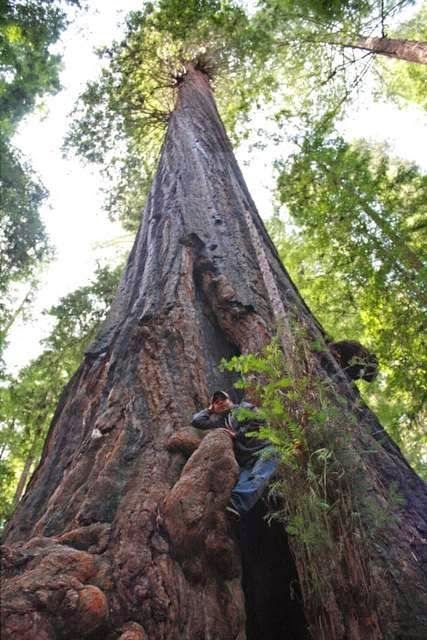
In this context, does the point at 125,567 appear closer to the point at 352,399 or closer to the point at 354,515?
the point at 354,515

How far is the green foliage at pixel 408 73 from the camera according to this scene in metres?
11.7

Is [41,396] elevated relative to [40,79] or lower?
lower

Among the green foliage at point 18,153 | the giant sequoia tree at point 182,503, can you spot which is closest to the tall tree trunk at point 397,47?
the giant sequoia tree at point 182,503

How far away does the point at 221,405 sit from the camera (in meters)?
3.11

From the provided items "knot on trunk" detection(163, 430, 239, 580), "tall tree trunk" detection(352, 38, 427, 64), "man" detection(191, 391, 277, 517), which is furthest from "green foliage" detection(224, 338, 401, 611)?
"tall tree trunk" detection(352, 38, 427, 64)

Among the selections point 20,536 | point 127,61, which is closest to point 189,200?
point 20,536

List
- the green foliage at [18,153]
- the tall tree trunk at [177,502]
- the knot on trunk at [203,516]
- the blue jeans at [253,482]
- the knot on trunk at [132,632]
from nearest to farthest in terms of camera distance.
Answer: the knot on trunk at [132,632], the tall tree trunk at [177,502], the knot on trunk at [203,516], the blue jeans at [253,482], the green foliage at [18,153]

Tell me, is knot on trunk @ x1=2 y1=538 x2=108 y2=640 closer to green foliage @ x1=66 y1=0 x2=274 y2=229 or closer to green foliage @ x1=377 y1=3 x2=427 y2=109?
green foliage @ x1=66 y1=0 x2=274 y2=229

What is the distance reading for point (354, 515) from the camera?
2.13m

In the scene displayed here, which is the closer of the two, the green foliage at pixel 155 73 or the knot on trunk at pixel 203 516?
the knot on trunk at pixel 203 516

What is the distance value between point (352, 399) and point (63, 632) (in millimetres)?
2345

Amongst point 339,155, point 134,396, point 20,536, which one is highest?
point 339,155

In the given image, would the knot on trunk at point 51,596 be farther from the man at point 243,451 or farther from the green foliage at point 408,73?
the green foliage at point 408,73

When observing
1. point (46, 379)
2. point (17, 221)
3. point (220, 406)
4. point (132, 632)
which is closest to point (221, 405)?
point (220, 406)
